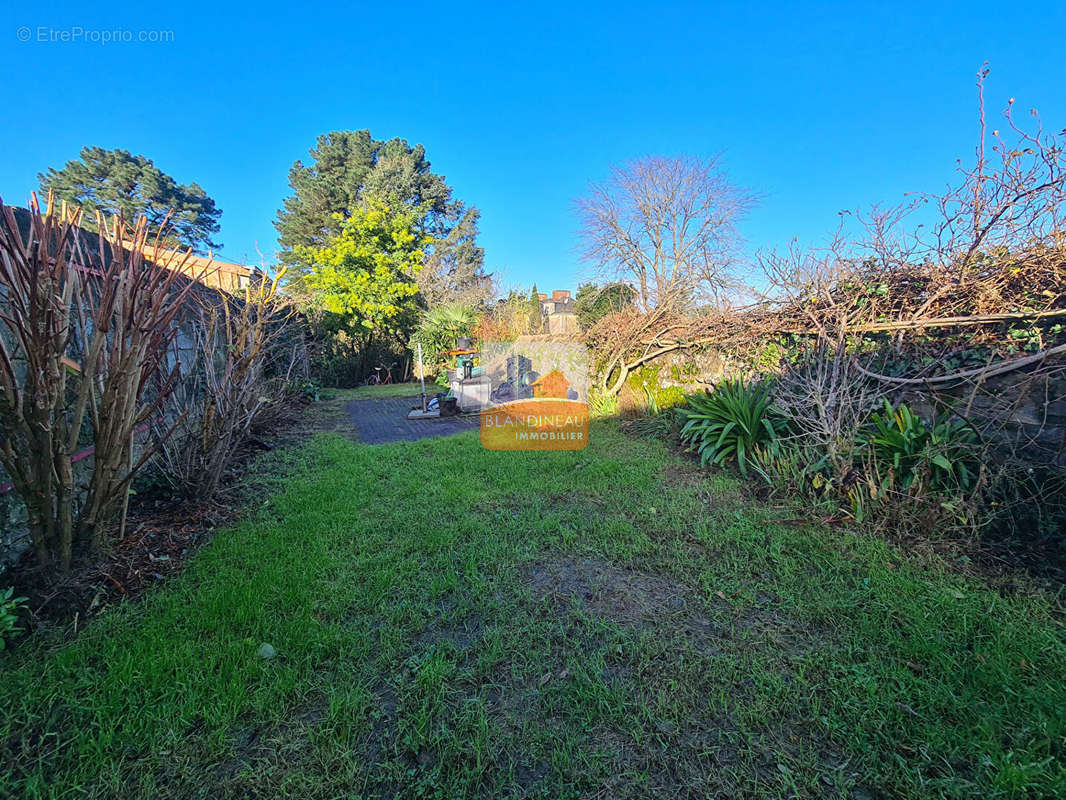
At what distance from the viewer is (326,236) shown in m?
21.9

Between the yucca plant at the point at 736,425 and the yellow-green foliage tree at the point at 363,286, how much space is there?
12.4m

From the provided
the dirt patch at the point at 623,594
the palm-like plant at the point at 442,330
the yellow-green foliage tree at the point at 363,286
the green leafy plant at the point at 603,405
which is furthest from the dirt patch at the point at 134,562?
the yellow-green foliage tree at the point at 363,286

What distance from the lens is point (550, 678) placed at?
5.45ft

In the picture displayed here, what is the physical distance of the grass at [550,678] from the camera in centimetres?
127

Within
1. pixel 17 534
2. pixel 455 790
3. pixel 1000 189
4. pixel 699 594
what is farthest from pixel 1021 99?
pixel 17 534

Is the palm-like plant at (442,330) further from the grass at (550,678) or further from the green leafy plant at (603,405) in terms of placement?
the grass at (550,678)

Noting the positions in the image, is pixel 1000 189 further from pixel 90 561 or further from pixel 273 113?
pixel 273 113

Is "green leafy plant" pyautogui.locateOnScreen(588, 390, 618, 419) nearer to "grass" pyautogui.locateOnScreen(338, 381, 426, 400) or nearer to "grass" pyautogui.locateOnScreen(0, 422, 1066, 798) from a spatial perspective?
"grass" pyautogui.locateOnScreen(0, 422, 1066, 798)

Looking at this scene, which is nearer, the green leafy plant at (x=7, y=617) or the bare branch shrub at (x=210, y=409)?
the green leafy plant at (x=7, y=617)

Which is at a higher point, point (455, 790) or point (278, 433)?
point (278, 433)

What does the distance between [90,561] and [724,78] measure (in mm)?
12727

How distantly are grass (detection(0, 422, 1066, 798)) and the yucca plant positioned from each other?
1.41 metres

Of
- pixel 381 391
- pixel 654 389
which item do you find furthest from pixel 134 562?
pixel 381 391

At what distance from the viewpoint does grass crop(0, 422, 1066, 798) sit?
4.16ft
